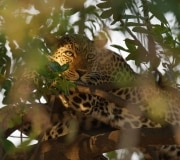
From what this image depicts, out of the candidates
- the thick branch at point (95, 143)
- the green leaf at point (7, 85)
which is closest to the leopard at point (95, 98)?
the thick branch at point (95, 143)

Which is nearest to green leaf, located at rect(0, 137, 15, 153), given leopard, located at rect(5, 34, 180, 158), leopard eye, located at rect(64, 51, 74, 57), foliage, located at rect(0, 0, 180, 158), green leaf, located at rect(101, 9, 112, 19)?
foliage, located at rect(0, 0, 180, 158)

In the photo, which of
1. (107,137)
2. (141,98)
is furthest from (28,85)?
(141,98)

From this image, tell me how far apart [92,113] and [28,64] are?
10.8 feet

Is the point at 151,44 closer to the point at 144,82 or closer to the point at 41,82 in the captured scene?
the point at 144,82

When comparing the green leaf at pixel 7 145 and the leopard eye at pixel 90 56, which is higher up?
the leopard eye at pixel 90 56

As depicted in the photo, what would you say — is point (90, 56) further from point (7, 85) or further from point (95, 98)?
point (7, 85)

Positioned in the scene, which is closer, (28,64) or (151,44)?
(151,44)

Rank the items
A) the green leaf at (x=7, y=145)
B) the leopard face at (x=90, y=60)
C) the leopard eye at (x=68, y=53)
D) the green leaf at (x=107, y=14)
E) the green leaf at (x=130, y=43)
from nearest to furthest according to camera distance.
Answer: the green leaf at (x=107, y=14)
the green leaf at (x=130, y=43)
the green leaf at (x=7, y=145)
the leopard face at (x=90, y=60)
the leopard eye at (x=68, y=53)

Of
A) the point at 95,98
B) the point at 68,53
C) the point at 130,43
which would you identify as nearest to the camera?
the point at 130,43

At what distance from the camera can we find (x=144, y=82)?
1514mm

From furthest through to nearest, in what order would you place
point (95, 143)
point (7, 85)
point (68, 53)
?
point (68, 53) < point (95, 143) < point (7, 85)

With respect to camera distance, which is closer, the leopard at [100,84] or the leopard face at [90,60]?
the leopard at [100,84]

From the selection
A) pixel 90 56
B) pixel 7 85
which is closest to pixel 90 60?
pixel 90 56

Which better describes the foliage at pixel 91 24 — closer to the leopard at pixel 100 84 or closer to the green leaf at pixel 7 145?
the green leaf at pixel 7 145
